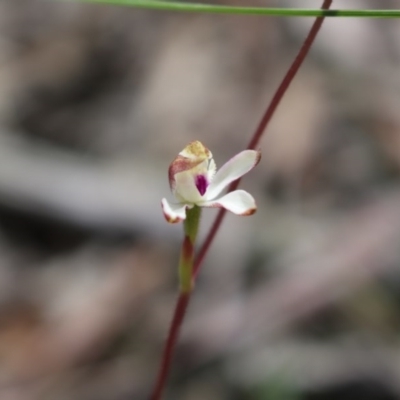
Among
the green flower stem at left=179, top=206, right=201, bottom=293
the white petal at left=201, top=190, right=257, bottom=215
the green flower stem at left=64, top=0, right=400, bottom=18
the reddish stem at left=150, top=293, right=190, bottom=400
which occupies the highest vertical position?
the green flower stem at left=64, top=0, right=400, bottom=18

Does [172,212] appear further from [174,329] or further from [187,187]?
[174,329]

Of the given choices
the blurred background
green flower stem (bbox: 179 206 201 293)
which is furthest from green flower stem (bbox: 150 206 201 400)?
the blurred background

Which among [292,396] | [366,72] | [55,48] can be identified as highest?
[55,48]

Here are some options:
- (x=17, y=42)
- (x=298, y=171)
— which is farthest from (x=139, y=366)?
(x=17, y=42)

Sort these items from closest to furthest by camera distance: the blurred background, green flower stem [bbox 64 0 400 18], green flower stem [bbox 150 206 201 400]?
green flower stem [bbox 64 0 400 18]
green flower stem [bbox 150 206 201 400]
the blurred background

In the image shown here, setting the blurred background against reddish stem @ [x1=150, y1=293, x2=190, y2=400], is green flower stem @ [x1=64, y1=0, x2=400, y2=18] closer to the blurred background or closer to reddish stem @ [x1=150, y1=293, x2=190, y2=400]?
reddish stem @ [x1=150, y1=293, x2=190, y2=400]

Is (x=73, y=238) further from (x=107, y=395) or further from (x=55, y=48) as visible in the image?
(x=55, y=48)

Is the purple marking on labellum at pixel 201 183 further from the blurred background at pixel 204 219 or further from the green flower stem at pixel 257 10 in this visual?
the blurred background at pixel 204 219
